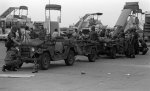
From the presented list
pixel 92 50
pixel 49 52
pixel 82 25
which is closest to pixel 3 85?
pixel 49 52

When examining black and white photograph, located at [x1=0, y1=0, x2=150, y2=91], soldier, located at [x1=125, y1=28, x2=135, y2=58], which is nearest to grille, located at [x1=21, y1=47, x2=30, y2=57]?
black and white photograph, located at [x1=0, y1=0, x2=150, y2=91]

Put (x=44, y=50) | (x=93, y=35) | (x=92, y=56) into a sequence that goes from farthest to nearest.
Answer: (x=93, y=35) → (x=92, y=56) → (x=44, y=50)

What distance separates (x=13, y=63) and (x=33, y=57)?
821 mm

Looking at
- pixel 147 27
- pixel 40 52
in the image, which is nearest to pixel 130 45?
pixel 40 52

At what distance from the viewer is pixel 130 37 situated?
910 inches

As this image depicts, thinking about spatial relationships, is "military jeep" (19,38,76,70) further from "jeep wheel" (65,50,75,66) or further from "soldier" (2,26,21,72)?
"jeep wheel" (65,50,75,66)

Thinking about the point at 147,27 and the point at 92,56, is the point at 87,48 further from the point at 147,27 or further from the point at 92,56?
the point at 147,27

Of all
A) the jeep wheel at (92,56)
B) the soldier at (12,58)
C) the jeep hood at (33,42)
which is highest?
the jeep hood at (33,42)

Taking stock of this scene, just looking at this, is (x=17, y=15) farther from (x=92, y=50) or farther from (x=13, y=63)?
(x=13, y=63)

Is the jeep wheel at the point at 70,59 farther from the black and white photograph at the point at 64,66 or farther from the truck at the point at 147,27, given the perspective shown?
the truck at the point at 147,27

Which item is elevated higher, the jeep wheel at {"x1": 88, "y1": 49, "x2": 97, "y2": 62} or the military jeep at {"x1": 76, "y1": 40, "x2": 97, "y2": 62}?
the military jeep at {"x1": 76, "y1": 40, "x2": 97, "y2": 62}

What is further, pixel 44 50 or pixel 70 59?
pixel 70 59

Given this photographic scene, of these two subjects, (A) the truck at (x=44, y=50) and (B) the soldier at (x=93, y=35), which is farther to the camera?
(B) the soldier at (x=93, y=35)

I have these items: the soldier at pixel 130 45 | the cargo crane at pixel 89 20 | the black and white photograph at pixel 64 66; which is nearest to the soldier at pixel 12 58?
the black and white photograph at pixel 64 66
